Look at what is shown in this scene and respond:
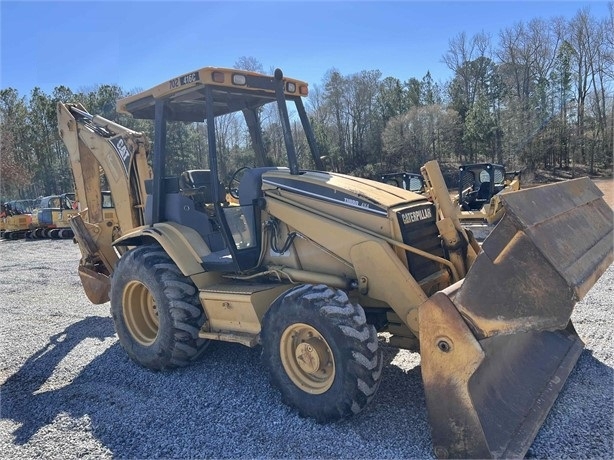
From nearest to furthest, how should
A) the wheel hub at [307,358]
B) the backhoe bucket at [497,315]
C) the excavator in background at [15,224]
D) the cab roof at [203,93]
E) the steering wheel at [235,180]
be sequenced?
the backhoe bucket at [497,315], the wheel hub at [307,358], the cab roof at [203,93], the steering wheel at [235,180], the excavator in background at [15,224]

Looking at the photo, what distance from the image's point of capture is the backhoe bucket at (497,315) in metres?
2.97

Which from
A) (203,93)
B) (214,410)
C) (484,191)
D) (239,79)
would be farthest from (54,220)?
(214,410)

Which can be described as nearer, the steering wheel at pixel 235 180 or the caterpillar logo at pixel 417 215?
the caterpillar logo at pixel 417 215

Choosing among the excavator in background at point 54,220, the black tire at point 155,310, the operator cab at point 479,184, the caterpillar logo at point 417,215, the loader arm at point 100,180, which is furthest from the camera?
the excavator in background at point 54,220

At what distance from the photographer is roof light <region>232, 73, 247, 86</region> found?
4.68 meters

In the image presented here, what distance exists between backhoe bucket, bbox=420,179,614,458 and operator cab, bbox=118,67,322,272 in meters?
2.15

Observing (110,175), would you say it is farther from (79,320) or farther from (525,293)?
(525,293)

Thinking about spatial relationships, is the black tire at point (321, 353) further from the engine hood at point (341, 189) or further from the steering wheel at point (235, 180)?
the steering wheel at point (235, 180)

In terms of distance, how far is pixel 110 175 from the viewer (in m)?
6.70

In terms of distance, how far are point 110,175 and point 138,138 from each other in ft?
2.75

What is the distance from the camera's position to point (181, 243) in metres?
5.00

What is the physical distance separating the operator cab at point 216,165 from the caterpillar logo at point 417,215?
4.05ft

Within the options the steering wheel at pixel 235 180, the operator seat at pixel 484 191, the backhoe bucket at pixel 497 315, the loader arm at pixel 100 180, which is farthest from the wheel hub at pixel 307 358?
the operator seat at pixel 484 191

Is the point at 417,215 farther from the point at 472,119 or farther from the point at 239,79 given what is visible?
the point at 472,119
